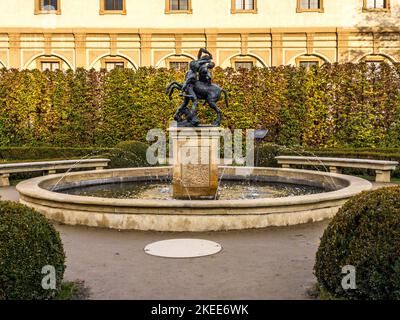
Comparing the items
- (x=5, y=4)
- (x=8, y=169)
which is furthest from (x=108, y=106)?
(x=5, y=4)

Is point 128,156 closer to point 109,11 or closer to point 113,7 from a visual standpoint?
point 109,11

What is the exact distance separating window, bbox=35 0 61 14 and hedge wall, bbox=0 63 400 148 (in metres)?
7.96

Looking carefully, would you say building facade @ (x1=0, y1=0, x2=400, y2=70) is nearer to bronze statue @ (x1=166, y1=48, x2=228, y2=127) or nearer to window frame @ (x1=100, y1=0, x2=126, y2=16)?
window frame @ (x1=100, y1=0, x2=126, y2=16)

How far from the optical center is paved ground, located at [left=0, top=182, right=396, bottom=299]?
486 centimetres

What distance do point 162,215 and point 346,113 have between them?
13.5m

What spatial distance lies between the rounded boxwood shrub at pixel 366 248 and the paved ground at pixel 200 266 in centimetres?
49

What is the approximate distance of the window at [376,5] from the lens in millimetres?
26484

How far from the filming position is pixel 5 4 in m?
26.9

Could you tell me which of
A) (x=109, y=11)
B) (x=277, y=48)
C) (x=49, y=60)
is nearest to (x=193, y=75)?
(x=277, y=48)

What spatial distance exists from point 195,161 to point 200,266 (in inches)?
164

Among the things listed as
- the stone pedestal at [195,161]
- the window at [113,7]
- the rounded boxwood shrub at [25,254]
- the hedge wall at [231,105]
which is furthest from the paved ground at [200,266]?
the window at [113,7]

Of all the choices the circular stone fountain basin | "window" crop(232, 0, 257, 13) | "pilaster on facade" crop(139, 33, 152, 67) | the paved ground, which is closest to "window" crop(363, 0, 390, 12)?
"window" crop(232, 0, 257, 13)

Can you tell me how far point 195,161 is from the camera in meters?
9.68
